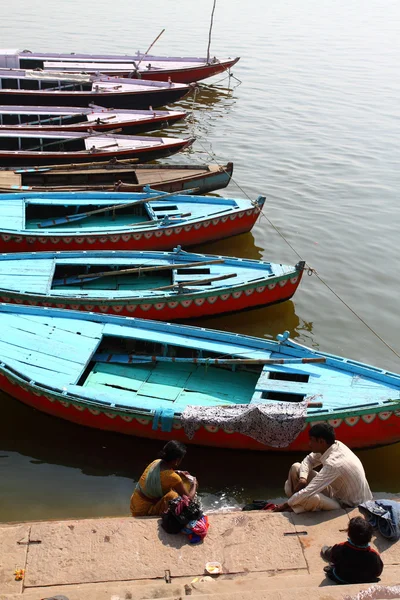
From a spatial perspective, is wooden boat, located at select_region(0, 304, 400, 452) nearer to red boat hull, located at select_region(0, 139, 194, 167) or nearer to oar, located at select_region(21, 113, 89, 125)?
red boat hull, located at select_region(0, 139, 194, 167)

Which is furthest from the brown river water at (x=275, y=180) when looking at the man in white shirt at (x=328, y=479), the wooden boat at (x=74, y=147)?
the wooden boat at (x=74, y=147)

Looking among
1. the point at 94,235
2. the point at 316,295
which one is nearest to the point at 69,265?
the point at 94,235

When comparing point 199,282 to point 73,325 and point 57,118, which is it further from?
point 57,118

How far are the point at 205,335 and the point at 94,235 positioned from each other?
395 centimetres

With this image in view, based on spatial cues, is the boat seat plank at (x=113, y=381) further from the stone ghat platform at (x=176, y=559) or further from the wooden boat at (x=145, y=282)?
the stone ghat platform at (x=176, y=559)

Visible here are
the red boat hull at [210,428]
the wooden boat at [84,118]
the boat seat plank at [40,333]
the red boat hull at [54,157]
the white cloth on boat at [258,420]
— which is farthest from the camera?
the wooden boat at [84,118]

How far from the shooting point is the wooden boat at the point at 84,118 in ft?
61.8

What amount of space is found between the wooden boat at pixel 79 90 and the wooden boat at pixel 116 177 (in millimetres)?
6310

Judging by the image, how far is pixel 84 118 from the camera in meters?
19.7

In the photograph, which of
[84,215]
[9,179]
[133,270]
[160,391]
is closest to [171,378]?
[160,391]

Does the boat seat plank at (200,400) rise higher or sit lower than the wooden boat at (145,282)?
lower

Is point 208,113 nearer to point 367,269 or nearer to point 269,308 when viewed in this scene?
point 367,269

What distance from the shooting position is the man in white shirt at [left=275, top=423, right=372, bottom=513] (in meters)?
6.92

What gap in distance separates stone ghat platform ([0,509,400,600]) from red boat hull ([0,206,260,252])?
23.2 ft
